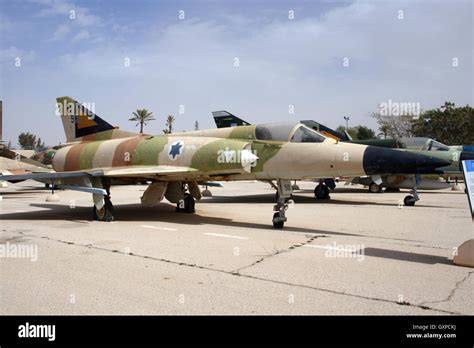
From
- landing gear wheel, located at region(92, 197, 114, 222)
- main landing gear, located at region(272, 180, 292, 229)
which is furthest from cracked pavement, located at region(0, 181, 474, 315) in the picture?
landing gear wheel, located at region(92, 197, 114, 222)

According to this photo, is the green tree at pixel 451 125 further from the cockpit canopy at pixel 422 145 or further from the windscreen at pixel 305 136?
the windscreen at pixel 305 136

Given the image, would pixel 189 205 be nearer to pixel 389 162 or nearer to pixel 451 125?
pixel 389 162

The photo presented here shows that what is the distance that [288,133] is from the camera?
9164 mm

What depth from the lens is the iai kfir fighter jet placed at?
27.2ft

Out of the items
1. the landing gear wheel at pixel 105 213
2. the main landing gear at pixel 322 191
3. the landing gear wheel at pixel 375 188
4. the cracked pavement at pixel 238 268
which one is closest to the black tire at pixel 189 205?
the cracked pavement at pixel 238 268

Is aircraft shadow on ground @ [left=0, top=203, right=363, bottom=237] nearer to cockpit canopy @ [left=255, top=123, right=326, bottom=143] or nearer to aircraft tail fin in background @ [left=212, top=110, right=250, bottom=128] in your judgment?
cockpit canopy @ [left=255, top=123, right=326, bottom=143]

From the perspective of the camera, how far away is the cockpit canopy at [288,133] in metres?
8.91

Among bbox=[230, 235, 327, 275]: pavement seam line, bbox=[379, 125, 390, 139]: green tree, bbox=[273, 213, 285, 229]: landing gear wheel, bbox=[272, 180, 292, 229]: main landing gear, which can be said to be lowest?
bbox=[230, 235, 327, 275]: pavement seam line

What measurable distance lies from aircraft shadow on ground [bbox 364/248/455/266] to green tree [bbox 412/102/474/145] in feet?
163

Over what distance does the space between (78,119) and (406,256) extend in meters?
11.5

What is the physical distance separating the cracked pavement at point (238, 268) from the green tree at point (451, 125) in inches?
1798

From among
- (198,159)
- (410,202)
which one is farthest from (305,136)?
(410,202)

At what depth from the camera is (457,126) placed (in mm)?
49781
